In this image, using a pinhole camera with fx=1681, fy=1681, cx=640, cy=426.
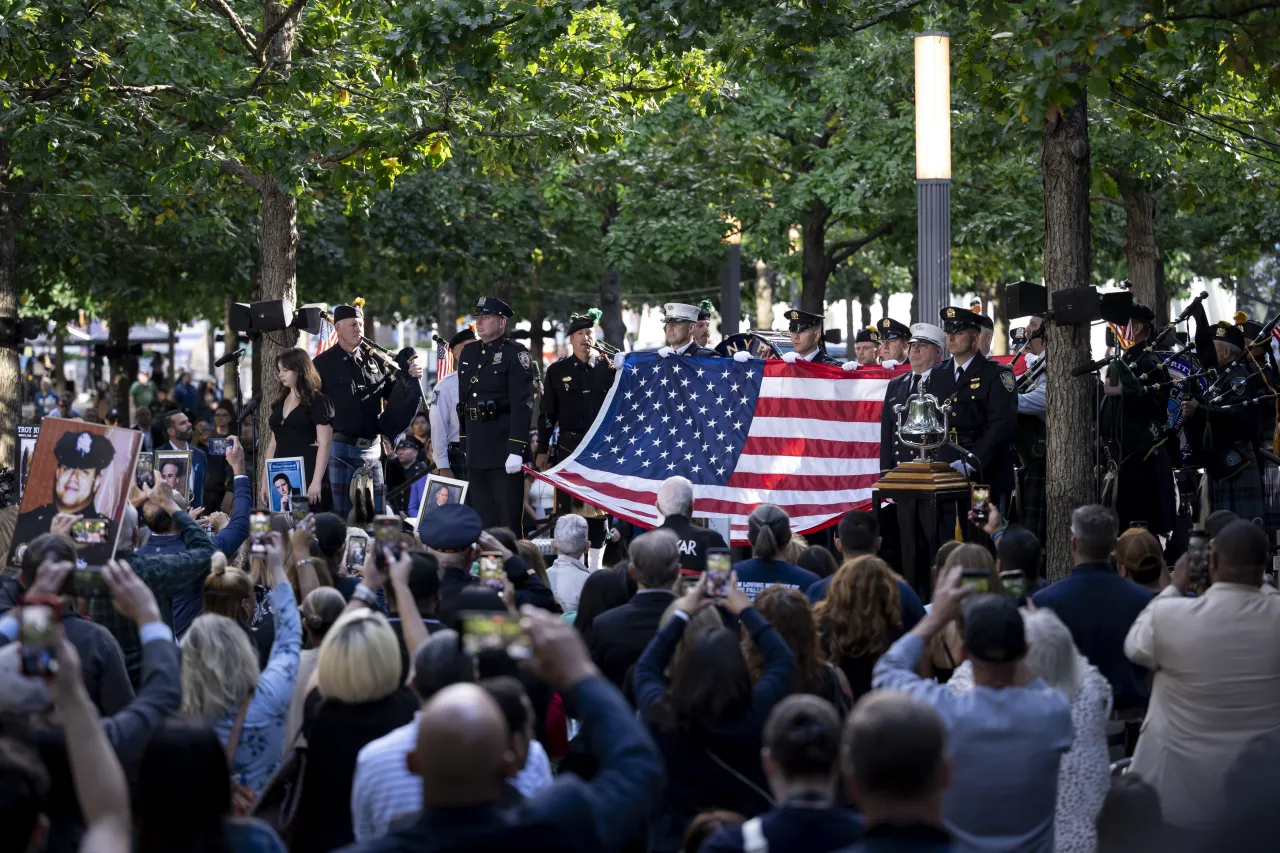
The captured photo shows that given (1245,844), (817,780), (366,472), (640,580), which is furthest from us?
(366,472)

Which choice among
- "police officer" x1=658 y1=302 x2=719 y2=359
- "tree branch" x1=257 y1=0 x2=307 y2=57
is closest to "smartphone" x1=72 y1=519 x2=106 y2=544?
"police officer" x1=658 y1=302 x2=719 y2=359

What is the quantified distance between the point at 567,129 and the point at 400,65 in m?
4.63

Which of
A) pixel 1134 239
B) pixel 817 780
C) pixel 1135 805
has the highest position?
pixel 1134 239

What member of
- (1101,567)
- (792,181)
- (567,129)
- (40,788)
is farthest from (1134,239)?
(40,788)

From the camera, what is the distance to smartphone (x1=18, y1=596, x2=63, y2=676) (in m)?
3.56

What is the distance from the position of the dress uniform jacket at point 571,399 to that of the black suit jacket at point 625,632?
8.48 m

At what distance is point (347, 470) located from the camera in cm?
1316

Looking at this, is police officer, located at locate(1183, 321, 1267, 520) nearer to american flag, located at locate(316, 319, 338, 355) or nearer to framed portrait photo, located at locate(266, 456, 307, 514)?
framed portrait photo, located at locate(266, 456, 307, 514)

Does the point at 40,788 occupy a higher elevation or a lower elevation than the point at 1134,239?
lower

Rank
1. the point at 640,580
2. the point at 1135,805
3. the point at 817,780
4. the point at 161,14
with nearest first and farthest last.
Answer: the point at 817,780 < the point at 1135,805 < the point at 640,580 < the point at 161,14

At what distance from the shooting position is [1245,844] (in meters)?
4.52

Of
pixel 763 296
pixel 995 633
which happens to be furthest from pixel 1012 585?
pixel 763 296

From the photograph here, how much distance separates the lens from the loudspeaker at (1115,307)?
10.4m

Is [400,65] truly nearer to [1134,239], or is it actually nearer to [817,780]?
[817,780]
